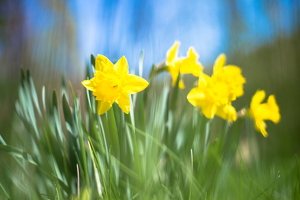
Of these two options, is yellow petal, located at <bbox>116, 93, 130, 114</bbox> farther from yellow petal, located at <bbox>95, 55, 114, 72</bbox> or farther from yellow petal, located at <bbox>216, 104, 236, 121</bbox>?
yellow petal, located at <bbox>216, 104, 236, 121</bbox>

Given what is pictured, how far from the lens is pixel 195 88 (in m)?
0.49

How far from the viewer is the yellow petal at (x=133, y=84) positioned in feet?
1.35

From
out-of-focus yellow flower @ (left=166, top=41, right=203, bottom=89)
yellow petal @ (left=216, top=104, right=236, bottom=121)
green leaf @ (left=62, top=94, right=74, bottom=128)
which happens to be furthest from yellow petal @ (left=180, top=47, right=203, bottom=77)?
green leaf @ (left=62, top=94, right=74, bottom=128)

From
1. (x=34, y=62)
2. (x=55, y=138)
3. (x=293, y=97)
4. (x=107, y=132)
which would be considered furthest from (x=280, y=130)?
(x=34, y=62)

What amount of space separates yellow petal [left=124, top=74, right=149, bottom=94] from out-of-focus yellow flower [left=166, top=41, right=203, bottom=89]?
0.16m

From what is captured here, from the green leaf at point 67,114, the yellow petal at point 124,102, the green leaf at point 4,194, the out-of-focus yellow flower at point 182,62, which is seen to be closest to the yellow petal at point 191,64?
the out-of-focus yellow flower at point 182,62

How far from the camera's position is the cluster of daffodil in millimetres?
405

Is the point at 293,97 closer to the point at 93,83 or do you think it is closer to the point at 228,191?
the point at 228,191

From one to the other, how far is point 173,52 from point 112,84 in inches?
9.8

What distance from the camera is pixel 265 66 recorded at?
1051mm

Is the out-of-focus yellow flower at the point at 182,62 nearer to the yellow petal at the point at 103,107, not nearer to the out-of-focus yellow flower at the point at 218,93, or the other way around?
the out-of-focus yellow flower at the point at 218,93

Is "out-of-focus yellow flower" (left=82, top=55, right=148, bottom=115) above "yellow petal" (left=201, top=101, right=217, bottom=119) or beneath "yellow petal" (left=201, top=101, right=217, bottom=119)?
above

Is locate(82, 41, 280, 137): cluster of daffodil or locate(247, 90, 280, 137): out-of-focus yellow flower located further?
locate(247, 90, 280, 137): out-of-focus yellow flower

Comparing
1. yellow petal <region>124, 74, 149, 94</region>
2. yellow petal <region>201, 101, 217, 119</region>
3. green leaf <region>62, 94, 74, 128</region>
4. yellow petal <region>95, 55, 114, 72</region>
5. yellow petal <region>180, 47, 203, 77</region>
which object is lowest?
yellow petal <region>201, 101, 217, 119</region>
